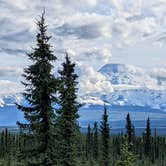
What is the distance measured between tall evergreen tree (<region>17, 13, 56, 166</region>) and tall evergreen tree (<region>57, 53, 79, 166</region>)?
6.94m

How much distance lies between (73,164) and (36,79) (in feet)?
33.0

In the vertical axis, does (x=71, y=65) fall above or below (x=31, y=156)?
above

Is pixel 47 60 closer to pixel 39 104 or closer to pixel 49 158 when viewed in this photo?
pixel 39 104

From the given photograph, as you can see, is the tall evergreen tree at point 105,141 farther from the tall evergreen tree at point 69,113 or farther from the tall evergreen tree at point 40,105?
the tall evergreen tree at point 40,105

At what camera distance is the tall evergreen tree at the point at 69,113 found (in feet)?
120

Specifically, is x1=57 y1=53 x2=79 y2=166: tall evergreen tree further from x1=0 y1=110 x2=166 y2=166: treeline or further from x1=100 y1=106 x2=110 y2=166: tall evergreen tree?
x1=100 y1=106 x2=110 y2=166: tall evergreen tree

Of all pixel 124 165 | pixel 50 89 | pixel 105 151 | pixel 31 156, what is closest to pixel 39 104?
pixel 50 89

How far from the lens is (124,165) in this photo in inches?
1303

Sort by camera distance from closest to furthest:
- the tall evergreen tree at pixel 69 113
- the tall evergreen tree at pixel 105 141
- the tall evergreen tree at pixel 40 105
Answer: the tall evergreen tree at pixel 40 105 → the tall evergreen tree at pixel 69 113 → the tall evergreen tree at pixel 105 141

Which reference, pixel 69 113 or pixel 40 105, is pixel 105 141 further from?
pixel 40 105

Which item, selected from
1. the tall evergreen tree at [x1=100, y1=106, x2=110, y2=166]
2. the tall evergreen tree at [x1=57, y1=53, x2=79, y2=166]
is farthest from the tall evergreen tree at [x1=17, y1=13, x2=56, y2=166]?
the tall evergreen tree at [x1=100, y1=106, x2=110, y2=166]

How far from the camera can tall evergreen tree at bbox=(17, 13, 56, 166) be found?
28953 mm

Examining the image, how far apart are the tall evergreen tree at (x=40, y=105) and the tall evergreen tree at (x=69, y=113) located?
6.94m

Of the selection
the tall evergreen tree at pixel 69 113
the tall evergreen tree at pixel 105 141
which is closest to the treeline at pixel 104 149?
the tall evergreen tree at pixel 105 141
